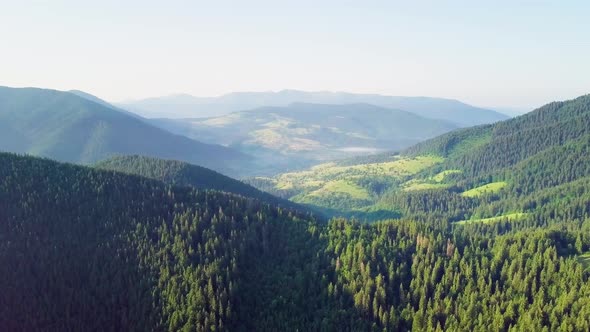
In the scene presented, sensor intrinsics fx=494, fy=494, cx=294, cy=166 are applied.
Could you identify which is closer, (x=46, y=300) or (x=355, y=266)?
(x=46, y=300)

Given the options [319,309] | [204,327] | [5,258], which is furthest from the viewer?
[5,258]

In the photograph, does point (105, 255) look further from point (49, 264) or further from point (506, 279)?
point (506, 279)

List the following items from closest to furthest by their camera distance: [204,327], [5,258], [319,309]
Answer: [204,327] → [319,309] → [5,258]

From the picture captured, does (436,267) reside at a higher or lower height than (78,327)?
higher

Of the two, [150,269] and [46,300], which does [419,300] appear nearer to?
[150,269]

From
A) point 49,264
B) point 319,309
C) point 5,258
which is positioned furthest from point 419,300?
point 5,258

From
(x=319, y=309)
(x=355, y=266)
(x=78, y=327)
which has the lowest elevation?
(x=78, y=327)

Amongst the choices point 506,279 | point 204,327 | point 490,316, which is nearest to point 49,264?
point 204,327

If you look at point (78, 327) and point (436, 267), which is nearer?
point (78, 327)

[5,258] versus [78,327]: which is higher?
[5,258]
